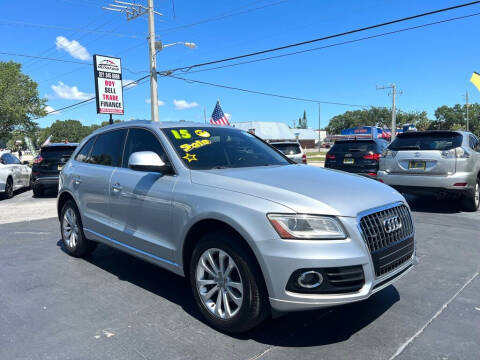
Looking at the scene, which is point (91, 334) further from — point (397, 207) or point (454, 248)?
point (454, 248)

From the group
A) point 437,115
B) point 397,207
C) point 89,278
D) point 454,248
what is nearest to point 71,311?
point 89,278

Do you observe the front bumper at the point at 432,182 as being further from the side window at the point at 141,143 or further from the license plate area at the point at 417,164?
the side window at the point at 141,143

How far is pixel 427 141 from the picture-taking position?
807cm

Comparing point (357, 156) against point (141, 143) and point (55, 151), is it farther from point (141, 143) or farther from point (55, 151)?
point (55, 151)

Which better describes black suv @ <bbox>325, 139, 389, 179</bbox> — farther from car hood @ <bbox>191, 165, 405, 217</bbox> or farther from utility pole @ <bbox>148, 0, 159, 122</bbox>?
utility pole @ <bbox>148, 0, 159, 122</bbox>

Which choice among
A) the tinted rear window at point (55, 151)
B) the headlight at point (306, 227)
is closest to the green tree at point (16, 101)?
the tinted rear window at point (55, 151)

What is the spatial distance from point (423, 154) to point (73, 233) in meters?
6.62

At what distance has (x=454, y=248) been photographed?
215 inches

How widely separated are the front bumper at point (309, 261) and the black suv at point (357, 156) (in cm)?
758

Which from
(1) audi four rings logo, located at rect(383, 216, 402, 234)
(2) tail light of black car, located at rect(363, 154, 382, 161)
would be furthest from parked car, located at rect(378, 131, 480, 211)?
(1) audi four rings logo, located at rect(383, 216, 402, 234)

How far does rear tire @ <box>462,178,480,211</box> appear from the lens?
25.7 feet

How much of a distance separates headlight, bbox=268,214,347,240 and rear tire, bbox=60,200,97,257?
3335 mm

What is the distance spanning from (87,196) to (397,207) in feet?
11.6

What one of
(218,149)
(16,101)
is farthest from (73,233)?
(16,101)
